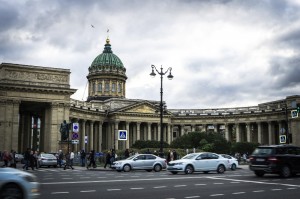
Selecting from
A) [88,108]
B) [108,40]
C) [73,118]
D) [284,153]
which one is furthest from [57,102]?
[108,40]

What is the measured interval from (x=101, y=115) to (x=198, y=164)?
70.4m

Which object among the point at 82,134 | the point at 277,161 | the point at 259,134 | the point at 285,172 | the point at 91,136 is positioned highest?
the point at 259,134

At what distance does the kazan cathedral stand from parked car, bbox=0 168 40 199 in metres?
27.2

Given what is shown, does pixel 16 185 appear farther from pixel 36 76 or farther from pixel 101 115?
pixel 101 115

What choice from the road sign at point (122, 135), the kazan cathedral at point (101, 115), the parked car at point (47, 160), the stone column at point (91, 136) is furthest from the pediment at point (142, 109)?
the road sign at point (122, 135)

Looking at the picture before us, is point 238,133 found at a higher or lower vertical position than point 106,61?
lower

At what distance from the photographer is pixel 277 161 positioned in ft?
82.8

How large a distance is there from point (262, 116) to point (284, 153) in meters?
76.7

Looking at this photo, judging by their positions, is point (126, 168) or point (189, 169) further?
point (126, 168)

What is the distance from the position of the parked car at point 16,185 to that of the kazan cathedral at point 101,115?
27231mm

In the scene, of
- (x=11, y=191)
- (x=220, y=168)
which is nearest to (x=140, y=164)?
(x=220, y=168)

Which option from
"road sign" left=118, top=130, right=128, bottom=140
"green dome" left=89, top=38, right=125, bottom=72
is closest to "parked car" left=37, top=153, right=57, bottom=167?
"road sign" left=118, top=130, right=128, bottom=140

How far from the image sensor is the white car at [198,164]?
A: 30625 mm

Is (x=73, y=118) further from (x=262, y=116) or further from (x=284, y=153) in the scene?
(x=284, y=153)
